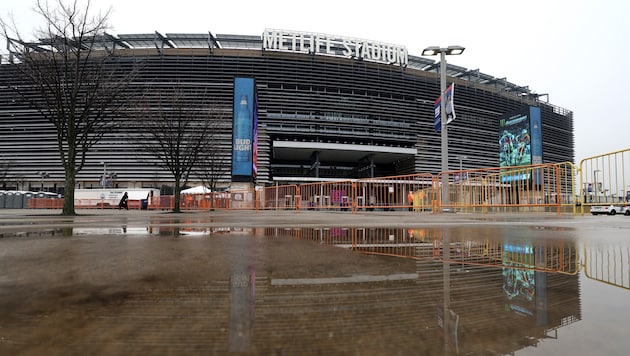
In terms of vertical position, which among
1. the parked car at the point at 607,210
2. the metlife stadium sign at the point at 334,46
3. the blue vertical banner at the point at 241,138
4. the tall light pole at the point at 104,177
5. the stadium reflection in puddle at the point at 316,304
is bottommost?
the parked car at the point at 607,210

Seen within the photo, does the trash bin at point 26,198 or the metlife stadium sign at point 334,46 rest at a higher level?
the metlife stadium sign at point 334,46

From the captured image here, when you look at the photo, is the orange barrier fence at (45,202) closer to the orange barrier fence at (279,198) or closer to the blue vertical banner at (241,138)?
the blue vertical banner at (241,138)

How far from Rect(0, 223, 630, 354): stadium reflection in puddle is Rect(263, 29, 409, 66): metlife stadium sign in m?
45.2

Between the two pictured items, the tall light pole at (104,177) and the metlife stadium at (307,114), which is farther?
the metlife stadium at (307,114)

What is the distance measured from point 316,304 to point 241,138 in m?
32.2

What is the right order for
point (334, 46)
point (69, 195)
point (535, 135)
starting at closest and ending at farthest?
point (69, 195), point (535, 135), point (334, 46)

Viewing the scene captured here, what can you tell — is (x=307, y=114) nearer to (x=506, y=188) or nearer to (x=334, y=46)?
(x=334, y=46)

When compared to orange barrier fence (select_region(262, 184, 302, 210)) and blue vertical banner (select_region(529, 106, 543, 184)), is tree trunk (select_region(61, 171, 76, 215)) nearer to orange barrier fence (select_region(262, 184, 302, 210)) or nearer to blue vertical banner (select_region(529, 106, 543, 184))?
orange barrier fence (select_region(262, 184, 302, 210))

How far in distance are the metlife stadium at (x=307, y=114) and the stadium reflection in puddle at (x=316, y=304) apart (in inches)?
1337

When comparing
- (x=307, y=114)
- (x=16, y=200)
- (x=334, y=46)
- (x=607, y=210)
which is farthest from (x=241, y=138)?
Answer: (x=607, y=210)

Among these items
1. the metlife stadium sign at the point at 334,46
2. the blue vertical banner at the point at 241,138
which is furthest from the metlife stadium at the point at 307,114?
the blue vertical banner at the point at 241,138

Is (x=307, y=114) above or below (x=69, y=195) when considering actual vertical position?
above

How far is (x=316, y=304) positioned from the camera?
1147mm

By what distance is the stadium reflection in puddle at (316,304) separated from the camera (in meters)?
0.80
